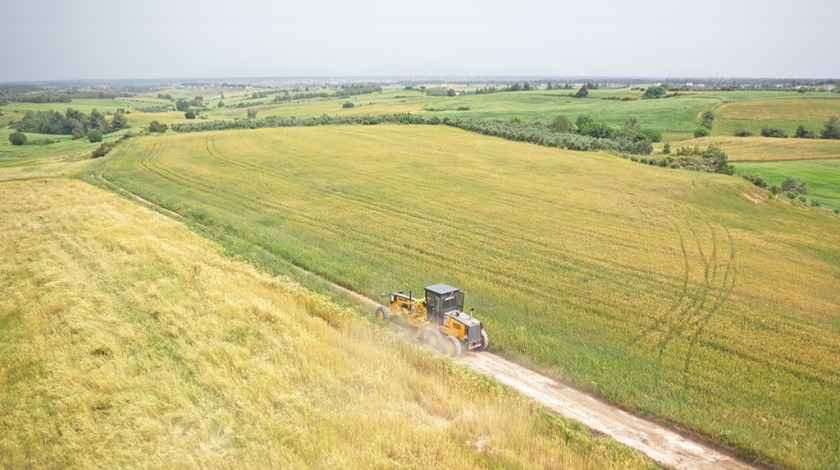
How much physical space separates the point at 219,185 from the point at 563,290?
32578 mm

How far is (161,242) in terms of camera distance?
23594 mm

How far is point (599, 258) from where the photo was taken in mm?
24750

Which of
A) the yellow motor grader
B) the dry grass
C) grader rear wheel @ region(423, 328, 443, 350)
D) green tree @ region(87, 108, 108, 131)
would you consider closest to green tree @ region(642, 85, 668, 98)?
the dry grass

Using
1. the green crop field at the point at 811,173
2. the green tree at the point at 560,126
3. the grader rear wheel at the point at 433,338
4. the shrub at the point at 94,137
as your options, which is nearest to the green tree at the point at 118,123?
the shrub at the point at 94,137

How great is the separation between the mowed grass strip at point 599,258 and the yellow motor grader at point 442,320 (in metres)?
1.31

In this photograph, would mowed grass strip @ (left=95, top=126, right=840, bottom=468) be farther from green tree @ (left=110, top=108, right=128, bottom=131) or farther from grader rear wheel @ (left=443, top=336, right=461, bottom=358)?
green tree @ (left=110, top=108, right=128, bottom=131)

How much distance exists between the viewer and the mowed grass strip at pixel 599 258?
13.9 metres

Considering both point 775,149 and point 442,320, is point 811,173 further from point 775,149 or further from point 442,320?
point 442,320

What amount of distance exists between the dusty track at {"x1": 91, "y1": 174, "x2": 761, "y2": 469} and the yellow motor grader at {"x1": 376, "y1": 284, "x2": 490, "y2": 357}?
1.82 feet

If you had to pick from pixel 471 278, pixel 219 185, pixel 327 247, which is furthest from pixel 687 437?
pixel 219 185

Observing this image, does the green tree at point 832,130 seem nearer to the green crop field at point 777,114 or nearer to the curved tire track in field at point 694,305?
the green crop field at point 777,114

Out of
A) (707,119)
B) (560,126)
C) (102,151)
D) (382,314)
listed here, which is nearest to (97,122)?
Result: (102,151)

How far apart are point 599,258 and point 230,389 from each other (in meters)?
19.1

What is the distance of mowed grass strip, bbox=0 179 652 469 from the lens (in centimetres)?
977
